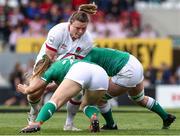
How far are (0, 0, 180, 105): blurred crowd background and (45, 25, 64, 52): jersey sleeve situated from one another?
1402 cm

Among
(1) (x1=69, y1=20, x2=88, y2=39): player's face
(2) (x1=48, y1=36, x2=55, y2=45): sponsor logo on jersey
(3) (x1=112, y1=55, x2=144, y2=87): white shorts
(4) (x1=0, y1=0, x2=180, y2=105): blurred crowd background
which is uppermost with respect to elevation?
(1) (x1=69, y1=20, x2=88, y2=39): player's face

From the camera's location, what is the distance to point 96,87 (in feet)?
35.7

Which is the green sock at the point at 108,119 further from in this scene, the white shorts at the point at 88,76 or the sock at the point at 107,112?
the white shorts at the point at 88,76

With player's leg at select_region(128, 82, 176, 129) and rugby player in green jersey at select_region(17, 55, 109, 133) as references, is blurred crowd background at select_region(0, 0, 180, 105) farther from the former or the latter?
rugby player in green jersey at select_region(17, 55, 109, 133)

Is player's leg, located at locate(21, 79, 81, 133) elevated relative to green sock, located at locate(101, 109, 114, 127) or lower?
elevated

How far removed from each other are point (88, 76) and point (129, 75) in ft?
4.94

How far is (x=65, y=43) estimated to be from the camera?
1182cm

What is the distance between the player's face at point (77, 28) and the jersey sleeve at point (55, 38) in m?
0.18

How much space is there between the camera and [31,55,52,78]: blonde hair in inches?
440

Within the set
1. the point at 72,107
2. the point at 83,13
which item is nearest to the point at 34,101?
the point at 72,107

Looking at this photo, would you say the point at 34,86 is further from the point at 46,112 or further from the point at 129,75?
the point at 129,75

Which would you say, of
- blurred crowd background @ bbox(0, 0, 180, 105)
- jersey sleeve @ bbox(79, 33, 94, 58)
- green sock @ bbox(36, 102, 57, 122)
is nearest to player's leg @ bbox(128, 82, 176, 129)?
jersey sleeve @ bbox(79, 33, 94, 58)

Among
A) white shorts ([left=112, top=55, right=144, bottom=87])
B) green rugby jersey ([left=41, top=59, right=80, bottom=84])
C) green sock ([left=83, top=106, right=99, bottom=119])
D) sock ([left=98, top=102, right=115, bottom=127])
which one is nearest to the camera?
green rugby jersey ([left=41, top=59, right=80, bottom=84])

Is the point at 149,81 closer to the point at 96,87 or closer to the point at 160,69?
the point at 160,69
